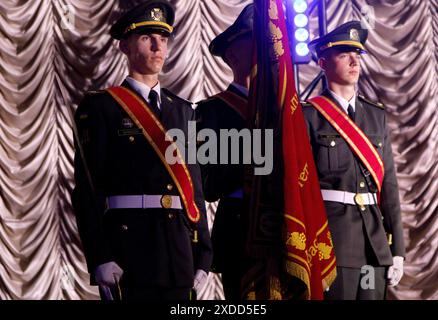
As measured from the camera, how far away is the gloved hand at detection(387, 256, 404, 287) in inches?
130

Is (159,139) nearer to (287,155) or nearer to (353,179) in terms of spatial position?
(287,155)

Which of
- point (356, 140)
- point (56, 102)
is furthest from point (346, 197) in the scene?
point (56, 102)

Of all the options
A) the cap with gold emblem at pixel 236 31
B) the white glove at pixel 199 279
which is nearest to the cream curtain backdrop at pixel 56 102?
the cap with gold emblem at pixel 236 31

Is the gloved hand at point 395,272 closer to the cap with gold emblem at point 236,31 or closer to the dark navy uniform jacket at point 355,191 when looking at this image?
the dark navy uniform jacket at point 355,191

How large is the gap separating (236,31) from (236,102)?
1.10 ft

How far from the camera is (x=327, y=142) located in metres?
3.38

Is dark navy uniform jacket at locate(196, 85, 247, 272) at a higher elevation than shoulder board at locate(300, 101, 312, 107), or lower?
lower

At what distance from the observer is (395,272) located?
10.9 ft

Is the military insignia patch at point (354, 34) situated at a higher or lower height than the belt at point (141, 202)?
higher

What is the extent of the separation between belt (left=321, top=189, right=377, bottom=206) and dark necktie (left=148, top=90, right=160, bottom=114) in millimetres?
811

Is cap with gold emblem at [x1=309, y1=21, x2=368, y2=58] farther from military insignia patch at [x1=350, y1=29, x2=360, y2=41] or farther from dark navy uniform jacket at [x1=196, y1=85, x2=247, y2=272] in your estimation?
dark navy uniform jacket at [x1=196, y1=85, x2=247, y2=272]

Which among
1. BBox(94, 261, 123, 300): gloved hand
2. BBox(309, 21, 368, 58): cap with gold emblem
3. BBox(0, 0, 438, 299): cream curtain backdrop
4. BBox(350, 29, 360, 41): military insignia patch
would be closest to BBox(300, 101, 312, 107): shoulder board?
BBox(309, 21, 368, 58): cap with gold emblem

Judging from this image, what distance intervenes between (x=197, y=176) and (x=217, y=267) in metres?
0.40

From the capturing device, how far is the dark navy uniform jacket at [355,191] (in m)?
3.28
